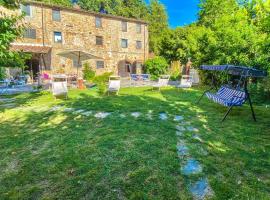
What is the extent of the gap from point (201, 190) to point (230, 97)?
5.28 metres

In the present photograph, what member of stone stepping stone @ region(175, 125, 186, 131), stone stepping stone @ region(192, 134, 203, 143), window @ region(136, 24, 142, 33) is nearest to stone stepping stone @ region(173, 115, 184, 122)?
stone stepping stone @ region(175, 125, 186, 131)

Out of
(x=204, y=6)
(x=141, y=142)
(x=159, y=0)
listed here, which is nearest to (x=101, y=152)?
(x=141, y=142)

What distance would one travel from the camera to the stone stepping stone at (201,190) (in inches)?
107

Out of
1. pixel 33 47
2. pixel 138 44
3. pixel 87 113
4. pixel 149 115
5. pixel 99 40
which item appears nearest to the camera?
pixel 149 115

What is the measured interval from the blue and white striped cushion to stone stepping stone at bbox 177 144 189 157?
285 cm

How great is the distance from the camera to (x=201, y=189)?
9.37 feet

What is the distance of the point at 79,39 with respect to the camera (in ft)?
90.8

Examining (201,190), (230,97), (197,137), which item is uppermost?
(230,97)

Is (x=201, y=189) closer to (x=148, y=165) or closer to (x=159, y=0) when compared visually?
(x=148, y=165)

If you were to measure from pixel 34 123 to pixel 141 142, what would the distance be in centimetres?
331

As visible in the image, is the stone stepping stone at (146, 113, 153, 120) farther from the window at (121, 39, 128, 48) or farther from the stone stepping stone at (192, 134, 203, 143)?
the window at (121, 39, 128, 48)

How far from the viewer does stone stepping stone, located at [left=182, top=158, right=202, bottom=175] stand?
10.8 ft

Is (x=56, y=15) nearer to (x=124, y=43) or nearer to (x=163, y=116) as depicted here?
(x=124, y=43)

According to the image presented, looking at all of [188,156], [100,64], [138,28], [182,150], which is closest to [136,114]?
[182,150]
